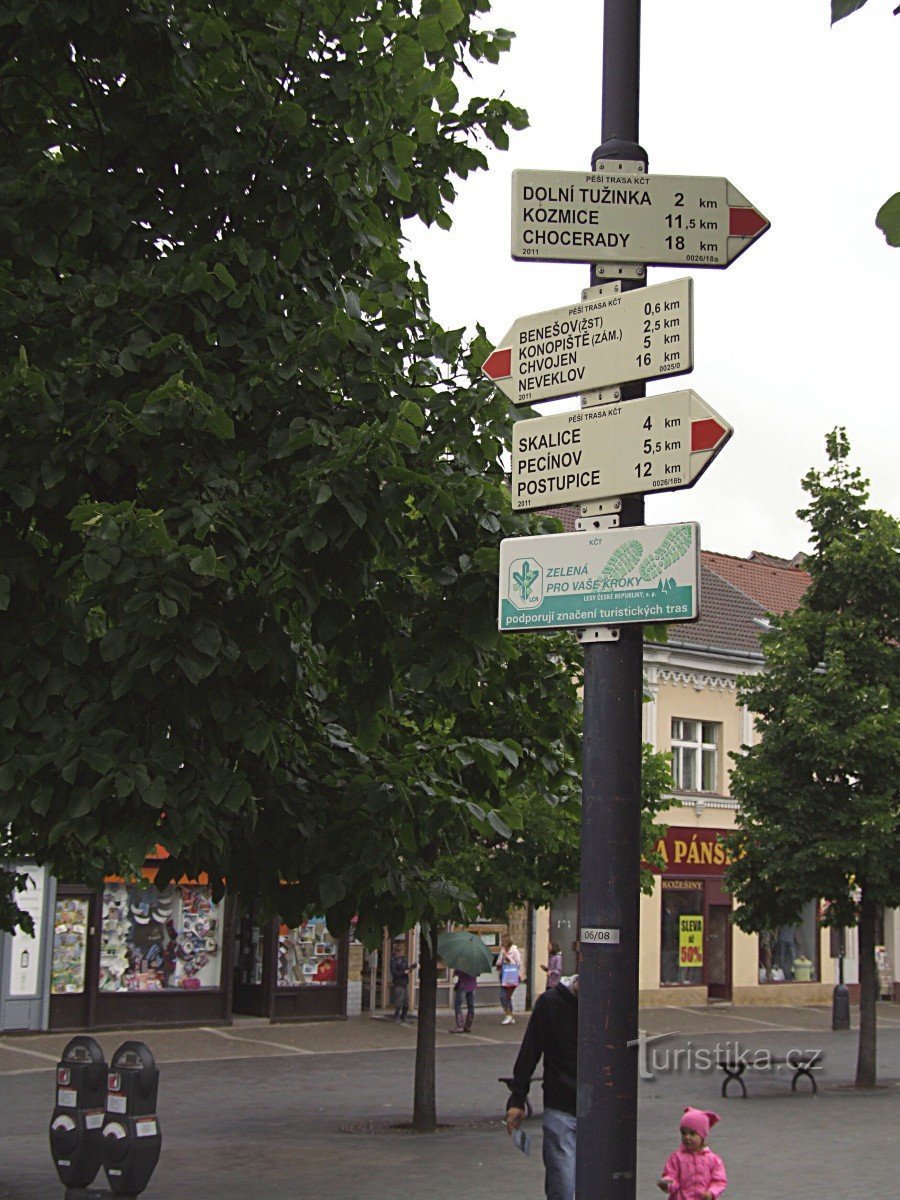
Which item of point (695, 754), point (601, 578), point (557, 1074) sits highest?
point (695, 754)

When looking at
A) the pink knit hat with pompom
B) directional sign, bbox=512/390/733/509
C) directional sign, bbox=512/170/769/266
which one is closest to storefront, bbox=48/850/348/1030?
the pink knit hat with pompom

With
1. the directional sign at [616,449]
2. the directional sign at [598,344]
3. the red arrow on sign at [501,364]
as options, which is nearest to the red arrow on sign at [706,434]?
the directional sign at [616,449]

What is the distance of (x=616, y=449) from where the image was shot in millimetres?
4410

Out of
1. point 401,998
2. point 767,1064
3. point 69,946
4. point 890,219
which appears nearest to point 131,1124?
point 890,219

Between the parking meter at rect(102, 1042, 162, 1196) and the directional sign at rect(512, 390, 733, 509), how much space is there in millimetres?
6524

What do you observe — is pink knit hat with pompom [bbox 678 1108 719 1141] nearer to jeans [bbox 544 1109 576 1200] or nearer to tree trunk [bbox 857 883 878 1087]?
jeans [bbox 544 1109 576 1200]

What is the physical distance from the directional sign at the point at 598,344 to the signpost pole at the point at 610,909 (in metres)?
0.10

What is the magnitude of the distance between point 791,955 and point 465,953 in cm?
1834

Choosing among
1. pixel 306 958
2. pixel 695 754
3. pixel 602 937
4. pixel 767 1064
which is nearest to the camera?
pixel 602 937

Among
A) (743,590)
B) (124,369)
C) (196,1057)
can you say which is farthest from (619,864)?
(743,590)

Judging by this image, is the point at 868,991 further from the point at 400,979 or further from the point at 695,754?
the point at 695,754

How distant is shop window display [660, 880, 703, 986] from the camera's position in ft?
118

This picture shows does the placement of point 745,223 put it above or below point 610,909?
above

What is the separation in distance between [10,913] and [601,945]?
8385mm
